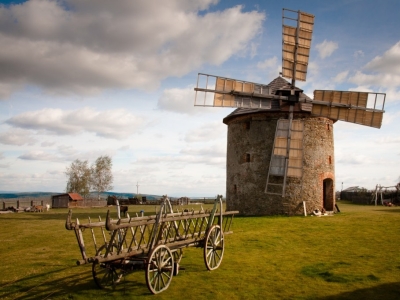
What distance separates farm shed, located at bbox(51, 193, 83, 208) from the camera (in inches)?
1678

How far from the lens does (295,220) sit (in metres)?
18.2

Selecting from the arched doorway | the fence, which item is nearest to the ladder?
the arched doorway

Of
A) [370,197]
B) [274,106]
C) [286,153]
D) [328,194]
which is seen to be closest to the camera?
[286,153]

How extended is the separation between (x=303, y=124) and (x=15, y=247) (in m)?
15.3

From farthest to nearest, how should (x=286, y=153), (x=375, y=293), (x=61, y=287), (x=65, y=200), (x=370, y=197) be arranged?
(x=65, y=200)
(x=370, y=197)
(x=286, y=153)
(x=61, y=287)
(x=375, y=293)

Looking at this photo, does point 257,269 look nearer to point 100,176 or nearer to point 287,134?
point 287,134

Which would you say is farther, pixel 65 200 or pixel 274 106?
pixel 65 200

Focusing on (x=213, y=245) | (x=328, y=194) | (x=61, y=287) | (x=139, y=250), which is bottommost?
(x=61, y=287)

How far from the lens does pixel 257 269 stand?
9.59 meters

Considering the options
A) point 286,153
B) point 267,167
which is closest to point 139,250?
point 286,153

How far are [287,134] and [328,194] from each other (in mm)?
5617

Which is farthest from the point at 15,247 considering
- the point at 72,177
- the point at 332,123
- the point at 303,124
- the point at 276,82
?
the point at 72,177

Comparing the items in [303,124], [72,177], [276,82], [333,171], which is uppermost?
[276,82]

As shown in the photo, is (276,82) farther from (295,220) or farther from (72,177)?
(72,177)
